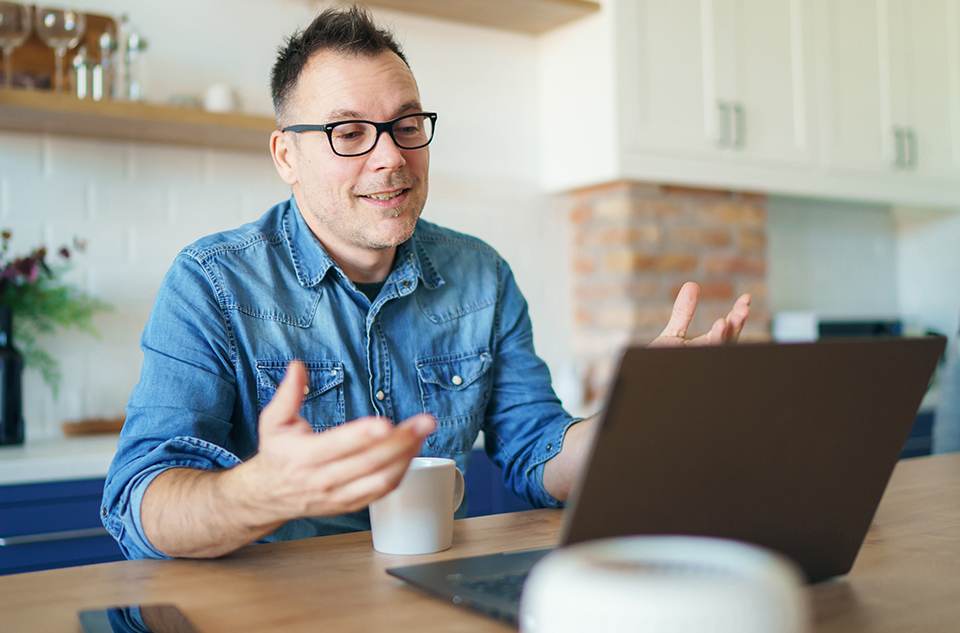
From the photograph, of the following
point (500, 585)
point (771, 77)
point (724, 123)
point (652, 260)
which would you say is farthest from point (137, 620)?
point (771, 77)

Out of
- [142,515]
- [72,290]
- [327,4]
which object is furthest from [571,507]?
[327,4]

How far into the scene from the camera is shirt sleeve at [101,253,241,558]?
98 cm

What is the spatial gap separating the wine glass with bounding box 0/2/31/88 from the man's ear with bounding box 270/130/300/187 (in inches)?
41.7

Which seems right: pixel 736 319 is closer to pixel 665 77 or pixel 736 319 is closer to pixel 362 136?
pixel 362 136

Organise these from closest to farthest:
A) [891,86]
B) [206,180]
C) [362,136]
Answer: [362,136] → [206,180] → [891,86]

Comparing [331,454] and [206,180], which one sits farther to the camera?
[206,180]

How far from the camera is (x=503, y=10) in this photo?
9.45ft

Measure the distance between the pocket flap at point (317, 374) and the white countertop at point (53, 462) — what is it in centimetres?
88

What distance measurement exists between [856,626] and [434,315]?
3.04 ft

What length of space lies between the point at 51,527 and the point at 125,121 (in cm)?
101

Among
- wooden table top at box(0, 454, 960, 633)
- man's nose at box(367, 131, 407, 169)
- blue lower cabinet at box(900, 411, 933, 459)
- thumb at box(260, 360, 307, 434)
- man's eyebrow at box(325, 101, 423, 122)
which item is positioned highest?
man's eyebrow at box(325, 101, 423, 122)

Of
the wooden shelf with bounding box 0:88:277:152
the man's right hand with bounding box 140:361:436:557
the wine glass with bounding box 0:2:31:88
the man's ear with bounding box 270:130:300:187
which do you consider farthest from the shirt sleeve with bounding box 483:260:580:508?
the wine glass with bounding box 0:2:31:88

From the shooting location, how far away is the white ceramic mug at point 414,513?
841 millimetres

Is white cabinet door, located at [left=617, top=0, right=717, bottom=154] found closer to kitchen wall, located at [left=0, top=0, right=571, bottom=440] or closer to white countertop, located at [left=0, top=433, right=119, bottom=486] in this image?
Answer: kitchen wall, located at [left=0, top=0, right=571, bottom=440]
